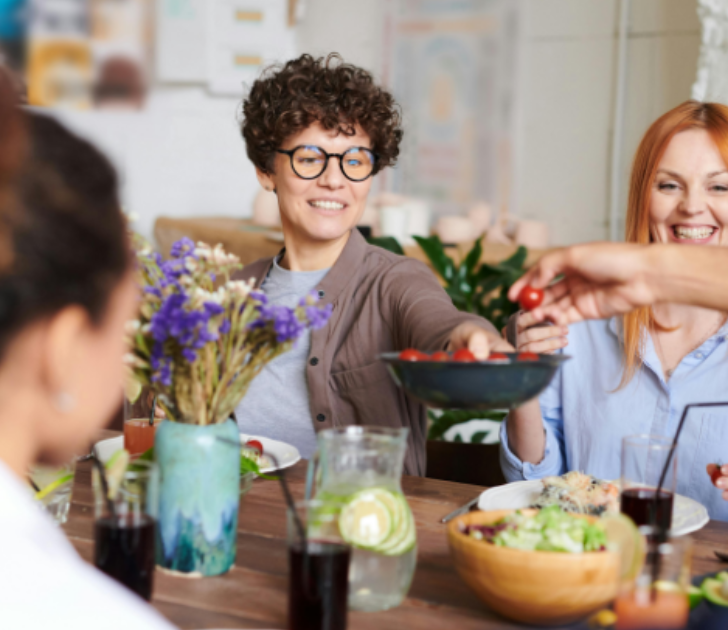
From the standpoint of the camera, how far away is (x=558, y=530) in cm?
88

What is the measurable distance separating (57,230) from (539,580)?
563mm

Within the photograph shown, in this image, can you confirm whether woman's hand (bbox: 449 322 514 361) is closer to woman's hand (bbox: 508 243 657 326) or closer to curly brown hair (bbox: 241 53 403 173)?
woman's hand (bbox: 508 243 657 326)

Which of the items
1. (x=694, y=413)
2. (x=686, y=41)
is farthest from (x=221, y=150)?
(x=694, y=413)

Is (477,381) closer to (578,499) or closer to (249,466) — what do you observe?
(578,499)

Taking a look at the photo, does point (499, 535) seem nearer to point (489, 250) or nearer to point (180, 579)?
point (180, 579)

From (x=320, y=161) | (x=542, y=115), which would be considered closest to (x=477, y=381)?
(x=320, y=161)

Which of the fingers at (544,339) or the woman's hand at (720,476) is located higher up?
the fingers at (544,339)

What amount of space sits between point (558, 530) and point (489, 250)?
2.39m

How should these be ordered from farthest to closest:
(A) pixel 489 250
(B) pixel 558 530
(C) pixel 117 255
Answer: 1. (A) pixel 489 250
2. (B) pixel 558 530
3. (C) pixel 117 255

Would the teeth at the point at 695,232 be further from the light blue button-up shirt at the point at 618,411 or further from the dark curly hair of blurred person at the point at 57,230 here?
the dark curly hair of blurred person at the point at 57,230

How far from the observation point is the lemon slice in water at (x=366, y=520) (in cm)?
91

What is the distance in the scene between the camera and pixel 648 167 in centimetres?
170

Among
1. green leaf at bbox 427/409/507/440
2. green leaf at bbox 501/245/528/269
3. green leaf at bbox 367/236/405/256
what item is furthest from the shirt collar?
green leaf at bbox 501/245/528/269

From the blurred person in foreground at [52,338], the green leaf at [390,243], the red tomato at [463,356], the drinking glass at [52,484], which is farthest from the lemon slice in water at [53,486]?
the green leaf at [390,243]
